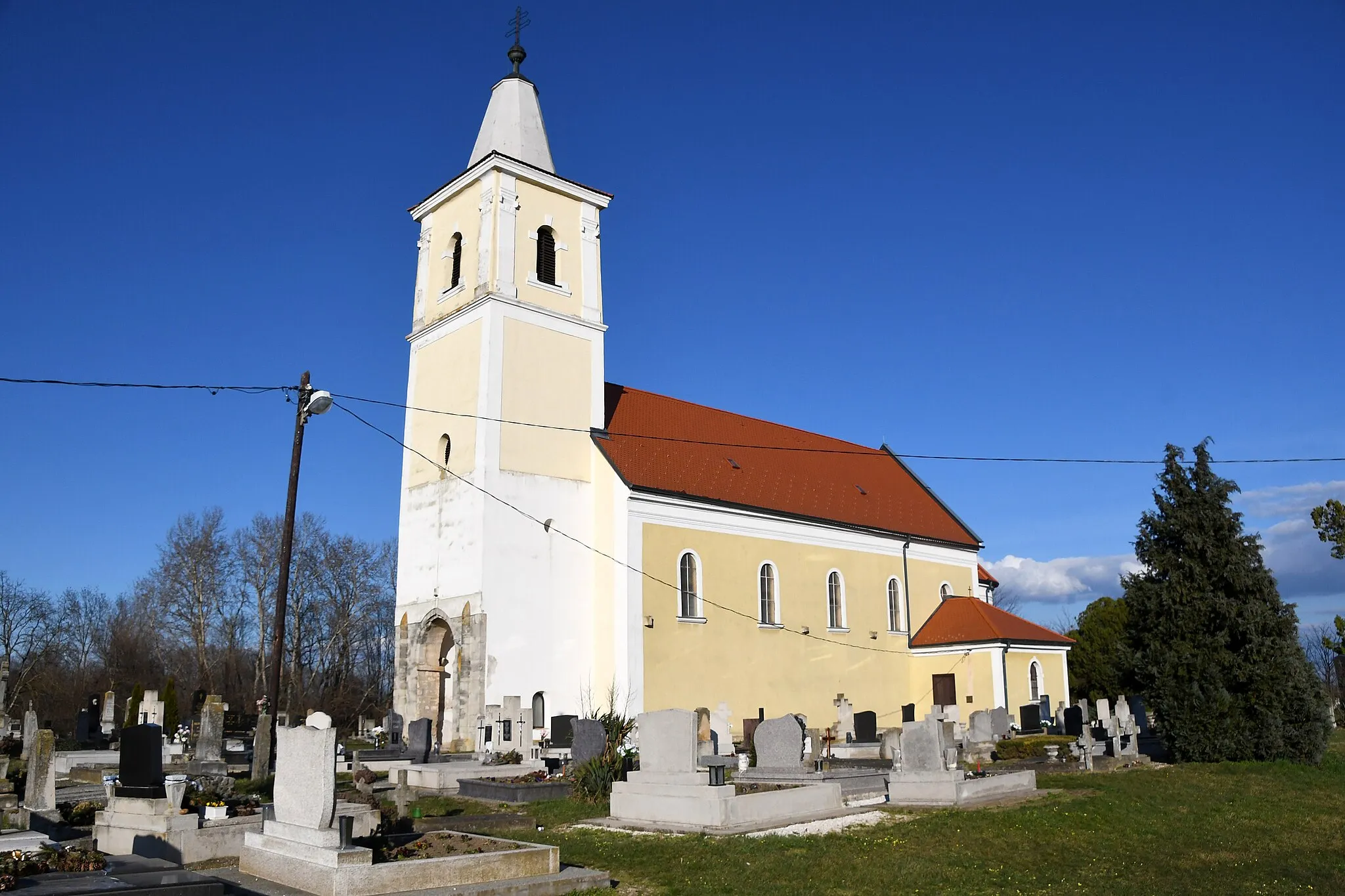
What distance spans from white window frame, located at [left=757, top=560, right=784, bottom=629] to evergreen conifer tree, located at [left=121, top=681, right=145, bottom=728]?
1774 centimetres

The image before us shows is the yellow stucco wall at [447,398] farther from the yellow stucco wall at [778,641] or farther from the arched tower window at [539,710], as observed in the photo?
the arched tower window at [539,710]

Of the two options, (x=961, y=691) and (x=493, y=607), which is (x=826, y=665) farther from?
(x=493, y=607)

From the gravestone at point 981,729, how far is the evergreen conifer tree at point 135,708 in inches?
879

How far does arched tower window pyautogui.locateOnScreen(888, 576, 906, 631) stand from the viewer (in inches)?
1355

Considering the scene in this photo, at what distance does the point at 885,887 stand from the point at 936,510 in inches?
1222

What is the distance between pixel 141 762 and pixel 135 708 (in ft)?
76.4

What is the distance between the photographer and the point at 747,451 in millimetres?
33125

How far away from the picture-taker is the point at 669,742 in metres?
13.1

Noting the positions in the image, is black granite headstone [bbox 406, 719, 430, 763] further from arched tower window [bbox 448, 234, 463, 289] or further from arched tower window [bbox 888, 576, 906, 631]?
arched tower window [bbox 888, 576, 906, 631]

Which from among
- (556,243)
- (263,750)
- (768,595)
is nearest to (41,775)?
(263,750)

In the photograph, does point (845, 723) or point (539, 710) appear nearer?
point (539, 710)

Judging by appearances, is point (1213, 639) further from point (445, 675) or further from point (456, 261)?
point (456, 261)

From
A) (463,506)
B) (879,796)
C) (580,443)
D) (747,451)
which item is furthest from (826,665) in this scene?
(879,796)

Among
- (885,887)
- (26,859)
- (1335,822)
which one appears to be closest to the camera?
(26,859)
